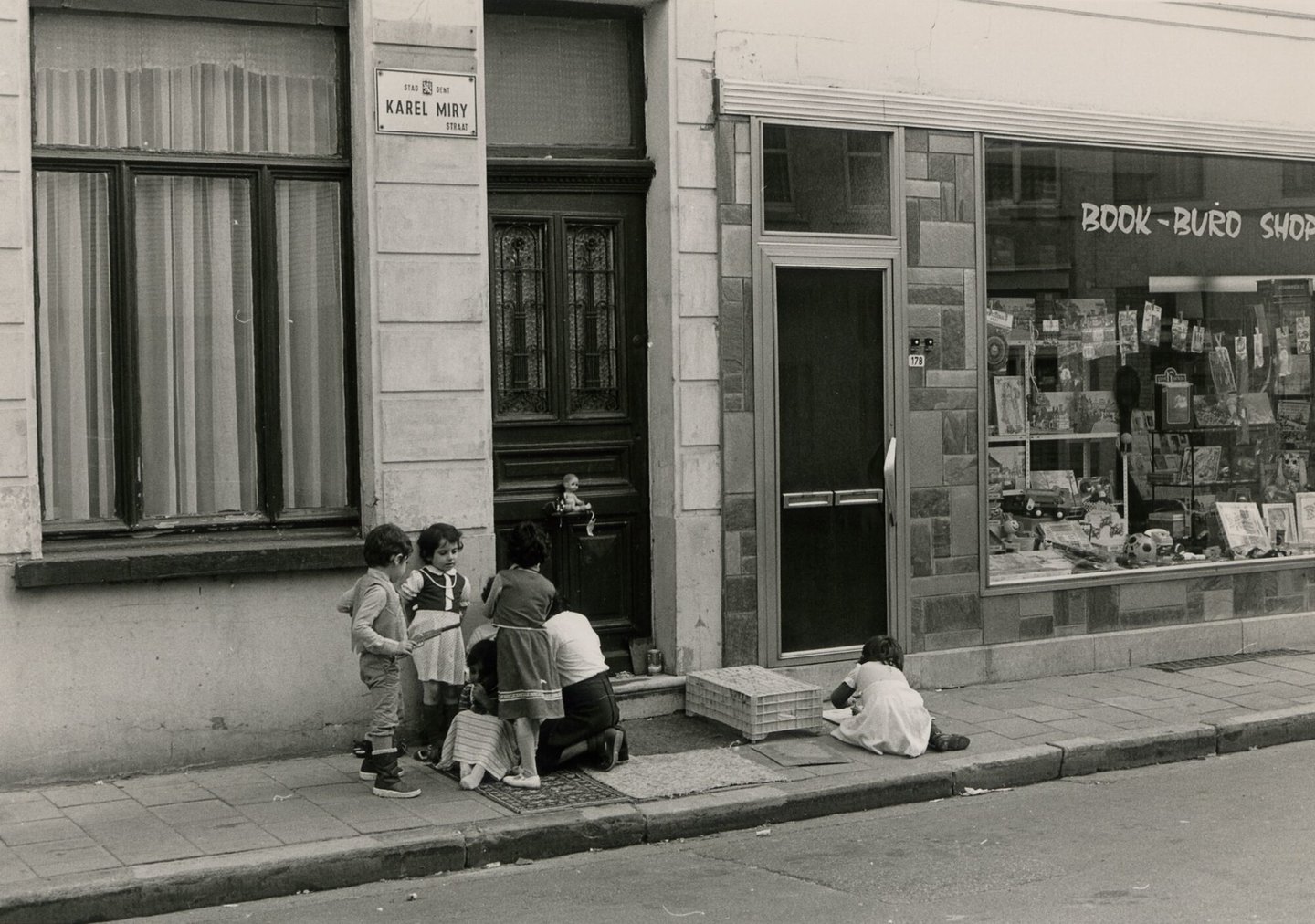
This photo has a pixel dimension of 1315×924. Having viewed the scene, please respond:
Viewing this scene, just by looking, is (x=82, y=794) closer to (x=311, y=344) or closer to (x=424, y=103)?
(x=311, y=344)

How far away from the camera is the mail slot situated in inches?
397

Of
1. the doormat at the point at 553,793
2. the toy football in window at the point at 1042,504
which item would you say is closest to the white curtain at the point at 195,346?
the doormat at the point at 553,793

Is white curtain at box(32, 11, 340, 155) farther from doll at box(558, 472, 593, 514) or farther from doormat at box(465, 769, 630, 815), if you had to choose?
doormat at box(465, 769, 630, 815)

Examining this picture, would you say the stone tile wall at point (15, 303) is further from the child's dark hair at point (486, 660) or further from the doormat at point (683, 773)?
the doormat at point (683, 773)

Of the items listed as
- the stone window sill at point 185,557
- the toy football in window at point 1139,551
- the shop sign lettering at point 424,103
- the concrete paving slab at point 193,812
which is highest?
the shop sign lettering at point 424,103

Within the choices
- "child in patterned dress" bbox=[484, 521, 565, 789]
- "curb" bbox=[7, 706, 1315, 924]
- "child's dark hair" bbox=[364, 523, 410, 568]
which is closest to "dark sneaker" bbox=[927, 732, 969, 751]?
"curb" bbox=[7, 706, 1315, 924]

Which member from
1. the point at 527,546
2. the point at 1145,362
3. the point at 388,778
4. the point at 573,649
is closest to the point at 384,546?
the point at 527,546

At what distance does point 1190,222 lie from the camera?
1195 cm

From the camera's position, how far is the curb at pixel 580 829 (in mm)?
6434

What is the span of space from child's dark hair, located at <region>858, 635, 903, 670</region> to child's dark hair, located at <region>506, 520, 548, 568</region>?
1.99 m

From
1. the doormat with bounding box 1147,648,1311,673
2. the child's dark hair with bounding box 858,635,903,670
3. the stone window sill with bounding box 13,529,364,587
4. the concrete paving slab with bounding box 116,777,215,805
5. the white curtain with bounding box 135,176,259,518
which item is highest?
the white curtain with bounding box 135,176,259,518

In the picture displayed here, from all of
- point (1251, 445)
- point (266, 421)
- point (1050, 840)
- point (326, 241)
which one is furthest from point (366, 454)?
point (1251, 445)

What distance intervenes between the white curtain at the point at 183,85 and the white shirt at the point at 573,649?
9.84 ft

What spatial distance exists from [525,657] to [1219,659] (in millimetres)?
5903
